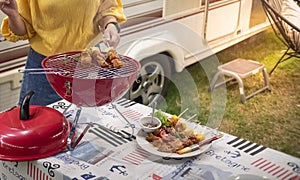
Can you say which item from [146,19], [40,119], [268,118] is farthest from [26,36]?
[268,118]

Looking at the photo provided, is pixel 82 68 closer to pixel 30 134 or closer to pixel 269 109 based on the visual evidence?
pixel 30 134

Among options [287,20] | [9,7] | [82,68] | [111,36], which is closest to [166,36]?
[111,36]

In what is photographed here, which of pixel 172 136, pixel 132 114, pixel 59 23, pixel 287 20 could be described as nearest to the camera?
pixel 172 136

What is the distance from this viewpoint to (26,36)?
1842 mm

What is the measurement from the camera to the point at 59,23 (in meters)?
1.82

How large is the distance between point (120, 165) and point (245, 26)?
357 cm

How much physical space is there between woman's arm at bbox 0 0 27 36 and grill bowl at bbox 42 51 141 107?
0.31m

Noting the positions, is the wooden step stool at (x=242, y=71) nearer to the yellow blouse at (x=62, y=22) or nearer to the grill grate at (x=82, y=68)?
the yellow blouse at (x=62, y=22)

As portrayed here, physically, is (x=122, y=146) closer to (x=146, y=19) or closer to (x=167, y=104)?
(x=167, y=104)

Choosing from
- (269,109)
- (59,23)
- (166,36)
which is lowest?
(269,109)

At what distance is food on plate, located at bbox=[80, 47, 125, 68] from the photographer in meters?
1.45

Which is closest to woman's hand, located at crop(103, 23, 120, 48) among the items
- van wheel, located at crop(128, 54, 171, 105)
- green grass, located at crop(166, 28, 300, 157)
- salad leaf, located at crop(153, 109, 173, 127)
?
van wheel, located at crop(128, 54, 171, 105)

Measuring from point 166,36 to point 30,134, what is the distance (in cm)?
141

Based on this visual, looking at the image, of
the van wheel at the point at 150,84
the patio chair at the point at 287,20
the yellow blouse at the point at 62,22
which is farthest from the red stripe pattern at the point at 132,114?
the patio chair at the point at 287,20
